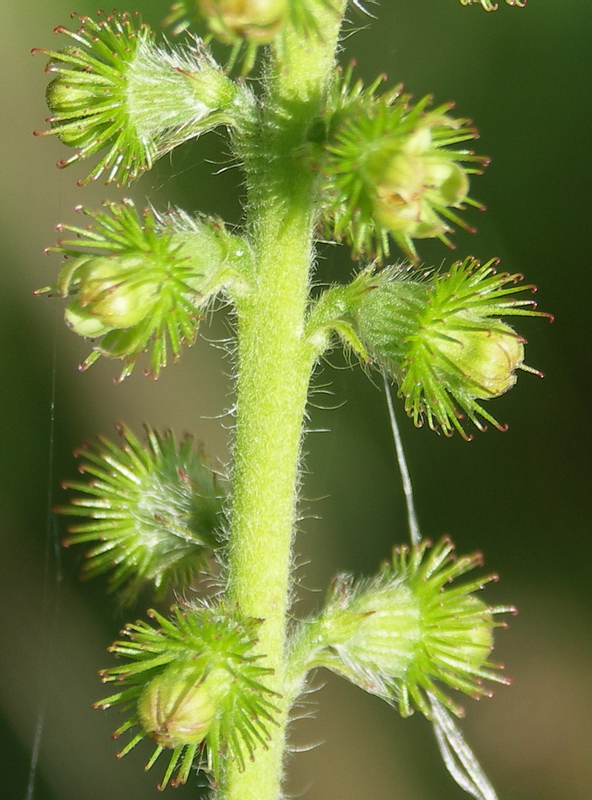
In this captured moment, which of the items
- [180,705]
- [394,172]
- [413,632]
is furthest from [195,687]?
[394,172]

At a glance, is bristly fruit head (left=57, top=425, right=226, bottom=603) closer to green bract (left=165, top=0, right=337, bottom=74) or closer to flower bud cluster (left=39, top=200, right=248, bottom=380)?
flower bud cluster (left=39, top=200, right=248, bottom=380)

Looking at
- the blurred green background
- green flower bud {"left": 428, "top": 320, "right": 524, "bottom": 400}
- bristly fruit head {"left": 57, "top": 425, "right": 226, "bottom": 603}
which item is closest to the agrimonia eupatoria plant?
green flower bud {"left": 428, "top": 320, "right": 524, "bottom": 400}

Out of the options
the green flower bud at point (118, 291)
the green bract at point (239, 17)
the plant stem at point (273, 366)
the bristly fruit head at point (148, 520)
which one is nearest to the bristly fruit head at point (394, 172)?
the plant stem at point (273, 366)

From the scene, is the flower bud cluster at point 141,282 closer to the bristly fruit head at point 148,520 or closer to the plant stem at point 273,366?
the plant stem at point 273,366

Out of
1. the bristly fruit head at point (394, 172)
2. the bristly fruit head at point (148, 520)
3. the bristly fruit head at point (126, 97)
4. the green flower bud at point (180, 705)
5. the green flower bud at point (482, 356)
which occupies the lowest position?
the green flower bud at point (180, 705)

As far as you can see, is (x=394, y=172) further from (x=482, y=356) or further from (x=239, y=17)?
(x=482, y=356)

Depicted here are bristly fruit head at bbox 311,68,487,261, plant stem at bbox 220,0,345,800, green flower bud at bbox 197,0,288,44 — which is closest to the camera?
green flower bud at bbox 197,0,288,44
